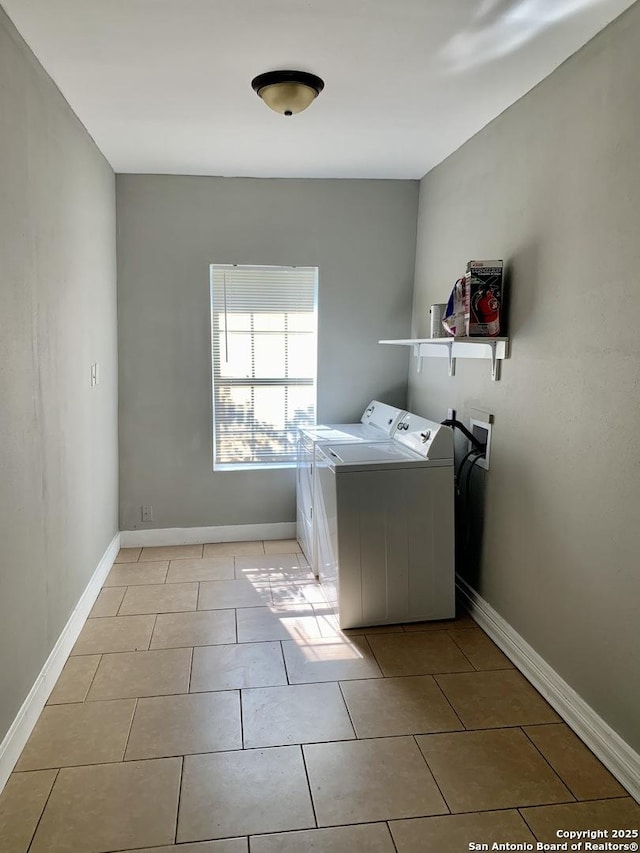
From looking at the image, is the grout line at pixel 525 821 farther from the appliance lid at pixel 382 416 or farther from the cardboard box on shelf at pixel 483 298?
the appliance lid at pixel 382 416

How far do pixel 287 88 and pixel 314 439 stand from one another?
174 cm

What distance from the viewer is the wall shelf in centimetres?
274

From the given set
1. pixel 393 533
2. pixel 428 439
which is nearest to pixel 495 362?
pixel 428 439

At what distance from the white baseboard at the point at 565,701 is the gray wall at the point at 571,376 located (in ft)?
0.14

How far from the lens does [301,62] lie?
2.26 meters

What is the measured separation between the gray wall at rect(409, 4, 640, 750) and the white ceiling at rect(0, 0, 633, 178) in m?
0.20

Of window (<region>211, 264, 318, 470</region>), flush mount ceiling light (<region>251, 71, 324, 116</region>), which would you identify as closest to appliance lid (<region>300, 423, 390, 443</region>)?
window (<region>211, 264, 318, 470</region>)

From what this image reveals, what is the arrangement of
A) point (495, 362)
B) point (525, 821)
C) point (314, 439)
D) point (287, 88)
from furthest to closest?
point (314, 439) < point (495, 362) < point (287, 88) < point (525, 821)

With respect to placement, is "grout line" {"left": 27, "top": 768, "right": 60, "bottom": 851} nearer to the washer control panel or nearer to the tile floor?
the tile floor

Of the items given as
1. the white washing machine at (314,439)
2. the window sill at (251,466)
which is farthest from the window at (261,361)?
the white washing machine at (314,439)

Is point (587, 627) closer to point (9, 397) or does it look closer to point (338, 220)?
point (9, 397)

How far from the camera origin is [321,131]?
3.01 meters

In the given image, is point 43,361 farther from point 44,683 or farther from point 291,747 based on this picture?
point 291,747

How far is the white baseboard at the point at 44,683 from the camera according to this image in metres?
1.95
